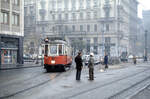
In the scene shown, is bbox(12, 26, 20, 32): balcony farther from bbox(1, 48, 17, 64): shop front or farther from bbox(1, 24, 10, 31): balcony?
bbox(1, 48, 17, 64): shop front

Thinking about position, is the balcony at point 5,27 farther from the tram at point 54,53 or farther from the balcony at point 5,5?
the tram at point 54,53

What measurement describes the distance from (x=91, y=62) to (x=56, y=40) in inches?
303

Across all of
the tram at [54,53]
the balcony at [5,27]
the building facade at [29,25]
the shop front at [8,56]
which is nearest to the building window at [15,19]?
the balcony at [5,27]

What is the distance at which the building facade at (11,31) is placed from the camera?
37.2 m

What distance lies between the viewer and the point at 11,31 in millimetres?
38906

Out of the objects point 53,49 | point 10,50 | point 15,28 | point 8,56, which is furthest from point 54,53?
A: point 15,28

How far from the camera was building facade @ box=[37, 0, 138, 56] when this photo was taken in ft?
251

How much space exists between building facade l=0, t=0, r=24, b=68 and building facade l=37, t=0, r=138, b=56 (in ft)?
105

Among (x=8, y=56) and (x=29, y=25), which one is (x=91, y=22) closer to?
(x=29, y=25)

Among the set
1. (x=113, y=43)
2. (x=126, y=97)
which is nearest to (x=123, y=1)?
(x=113, y=43)

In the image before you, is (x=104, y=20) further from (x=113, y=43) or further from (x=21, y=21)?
(x=21, y=21)

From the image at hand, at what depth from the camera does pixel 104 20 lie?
253 feet

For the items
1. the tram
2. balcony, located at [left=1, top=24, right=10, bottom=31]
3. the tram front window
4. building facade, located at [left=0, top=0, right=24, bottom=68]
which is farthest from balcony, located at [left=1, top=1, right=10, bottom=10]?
the tram front window

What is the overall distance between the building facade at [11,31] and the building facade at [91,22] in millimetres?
32115
